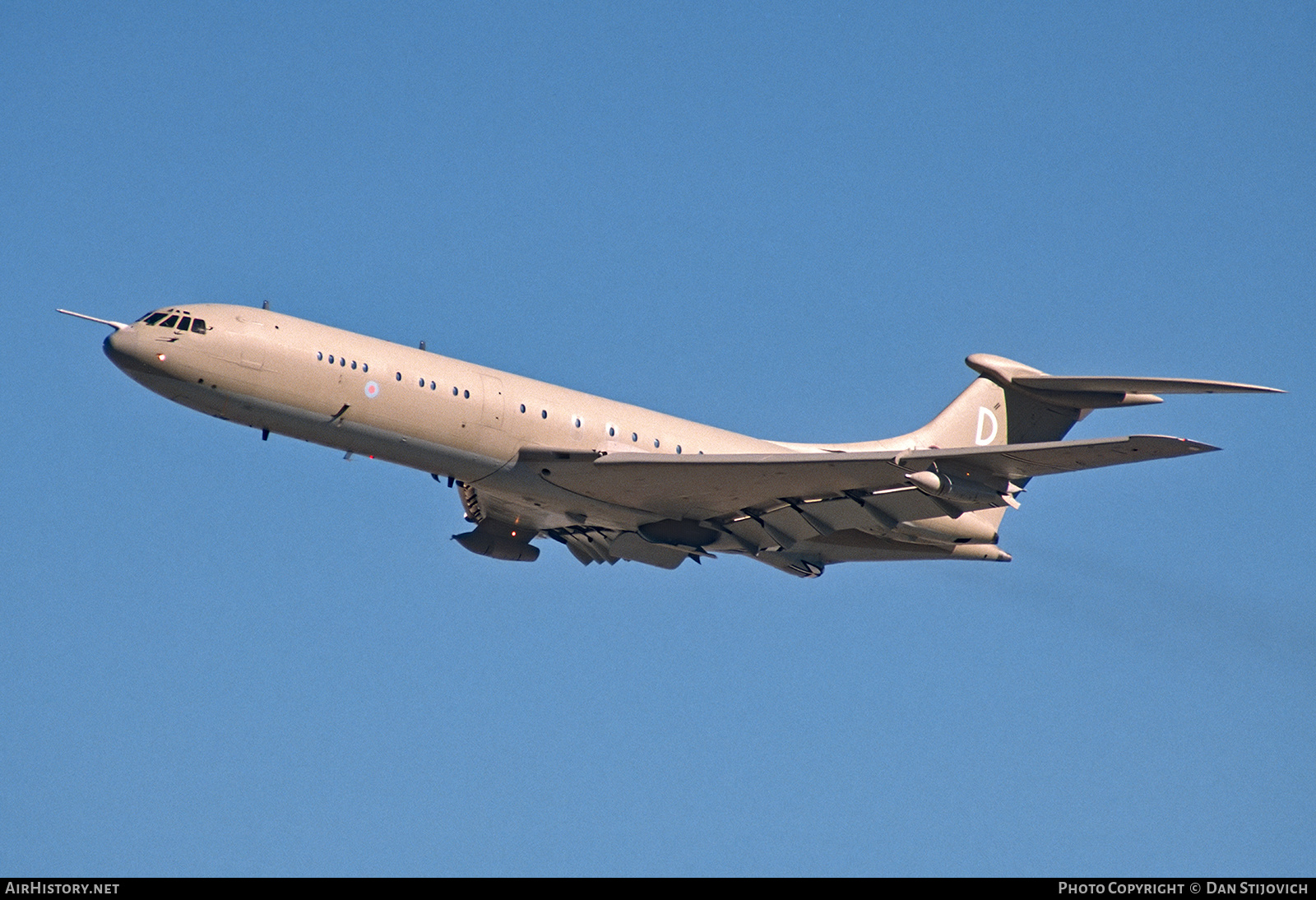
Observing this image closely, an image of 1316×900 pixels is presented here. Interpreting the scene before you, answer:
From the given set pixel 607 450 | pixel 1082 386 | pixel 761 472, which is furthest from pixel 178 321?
pixel 1082 386

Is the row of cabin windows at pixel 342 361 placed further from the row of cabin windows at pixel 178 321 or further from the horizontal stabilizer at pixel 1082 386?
→ the horizontal stabilizer at pixel 1082 386

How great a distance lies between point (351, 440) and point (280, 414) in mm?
1630

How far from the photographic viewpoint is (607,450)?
3375cm

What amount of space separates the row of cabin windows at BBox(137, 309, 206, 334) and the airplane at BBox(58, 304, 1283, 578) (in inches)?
1.3

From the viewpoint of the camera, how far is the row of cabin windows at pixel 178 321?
31.1 meters

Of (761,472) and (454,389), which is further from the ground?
(454,389)

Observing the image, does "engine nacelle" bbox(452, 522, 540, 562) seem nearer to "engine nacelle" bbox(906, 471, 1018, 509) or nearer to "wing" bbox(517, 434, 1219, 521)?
"wing" bbox(517, 434, 1219, 521)

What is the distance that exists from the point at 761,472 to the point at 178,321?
13.2m

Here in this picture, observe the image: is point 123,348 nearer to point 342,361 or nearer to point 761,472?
point 342,361

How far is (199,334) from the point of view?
31047 mm

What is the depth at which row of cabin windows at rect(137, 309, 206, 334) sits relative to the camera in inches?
1225

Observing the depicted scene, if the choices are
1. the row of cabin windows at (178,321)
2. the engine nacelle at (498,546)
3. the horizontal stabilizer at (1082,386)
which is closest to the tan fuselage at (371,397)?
the row of cabin windows at (178,321)

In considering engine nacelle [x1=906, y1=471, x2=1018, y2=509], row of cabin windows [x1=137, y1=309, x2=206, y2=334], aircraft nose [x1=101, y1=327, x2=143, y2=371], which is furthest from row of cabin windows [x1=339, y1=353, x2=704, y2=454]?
engine nacelle [x1=906, y1=471, x2=1018, y2=509]
